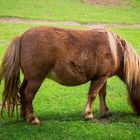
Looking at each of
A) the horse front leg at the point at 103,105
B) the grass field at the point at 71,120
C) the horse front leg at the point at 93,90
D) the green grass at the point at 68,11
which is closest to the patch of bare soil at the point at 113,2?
the green grass at the point at 68,11

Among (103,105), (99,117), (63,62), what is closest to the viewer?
(63,62)

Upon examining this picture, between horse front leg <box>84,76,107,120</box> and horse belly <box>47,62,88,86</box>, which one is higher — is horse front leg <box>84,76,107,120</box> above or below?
below

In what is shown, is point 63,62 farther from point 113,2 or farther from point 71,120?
point 113,2

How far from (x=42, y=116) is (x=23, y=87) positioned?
878mm

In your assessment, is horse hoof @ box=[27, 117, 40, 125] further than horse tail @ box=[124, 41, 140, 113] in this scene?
No

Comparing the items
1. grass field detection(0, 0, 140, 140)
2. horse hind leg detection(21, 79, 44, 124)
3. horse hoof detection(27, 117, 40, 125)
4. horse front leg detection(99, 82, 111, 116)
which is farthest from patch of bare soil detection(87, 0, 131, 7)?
horse hoof detection(27, 117, 40, 125)

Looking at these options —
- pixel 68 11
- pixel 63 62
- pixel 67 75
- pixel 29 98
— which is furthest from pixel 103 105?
pixel 68 11

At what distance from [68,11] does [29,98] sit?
18.9 metres

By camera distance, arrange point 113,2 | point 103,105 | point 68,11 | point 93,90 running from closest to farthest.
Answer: point 93,90 < point 103,105 < point 68,11 < point 113,2

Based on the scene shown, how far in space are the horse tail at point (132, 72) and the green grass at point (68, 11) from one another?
1502 cm

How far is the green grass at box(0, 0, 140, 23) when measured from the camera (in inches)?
925

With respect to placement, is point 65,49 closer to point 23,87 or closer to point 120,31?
point 23,87

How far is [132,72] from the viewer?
7.60 metres

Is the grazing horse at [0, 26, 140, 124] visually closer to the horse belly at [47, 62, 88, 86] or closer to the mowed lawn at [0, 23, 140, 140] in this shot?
the horse belly at [47, 62, 88, 86]
